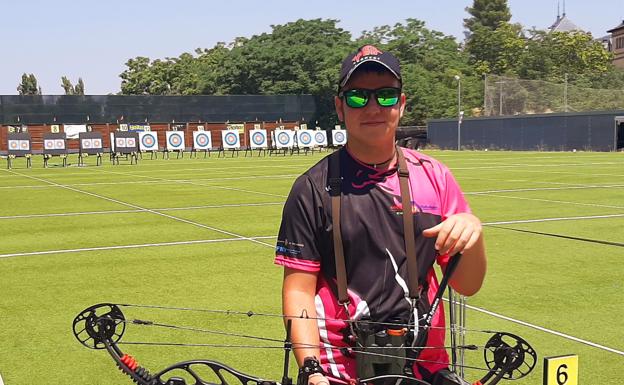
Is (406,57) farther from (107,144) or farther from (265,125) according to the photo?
(107,144)

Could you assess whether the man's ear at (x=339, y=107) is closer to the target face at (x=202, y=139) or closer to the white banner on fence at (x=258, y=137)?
the target face at (x=202, y=139)

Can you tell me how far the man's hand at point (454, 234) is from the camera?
2324 millimetres

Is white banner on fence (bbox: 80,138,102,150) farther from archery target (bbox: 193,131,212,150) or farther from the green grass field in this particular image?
the green grass field

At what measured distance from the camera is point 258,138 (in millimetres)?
51688

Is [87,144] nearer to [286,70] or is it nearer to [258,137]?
[258,137]

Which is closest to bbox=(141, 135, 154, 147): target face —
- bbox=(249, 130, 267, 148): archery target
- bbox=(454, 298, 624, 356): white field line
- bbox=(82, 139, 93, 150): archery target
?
bbox=(82, 139, 93, 150): archery target

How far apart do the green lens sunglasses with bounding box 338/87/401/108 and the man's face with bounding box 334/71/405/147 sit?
0.03ft

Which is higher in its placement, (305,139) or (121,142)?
(121,142)

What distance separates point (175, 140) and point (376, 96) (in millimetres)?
49715

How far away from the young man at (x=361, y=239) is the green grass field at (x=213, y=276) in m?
2.22

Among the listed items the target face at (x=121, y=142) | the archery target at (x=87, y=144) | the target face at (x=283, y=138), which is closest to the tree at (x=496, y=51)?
the target face at (x=283, y=138)

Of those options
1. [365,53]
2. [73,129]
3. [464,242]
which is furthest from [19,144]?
[464,242]

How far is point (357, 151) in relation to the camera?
266 cm

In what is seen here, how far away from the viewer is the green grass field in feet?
16.8
